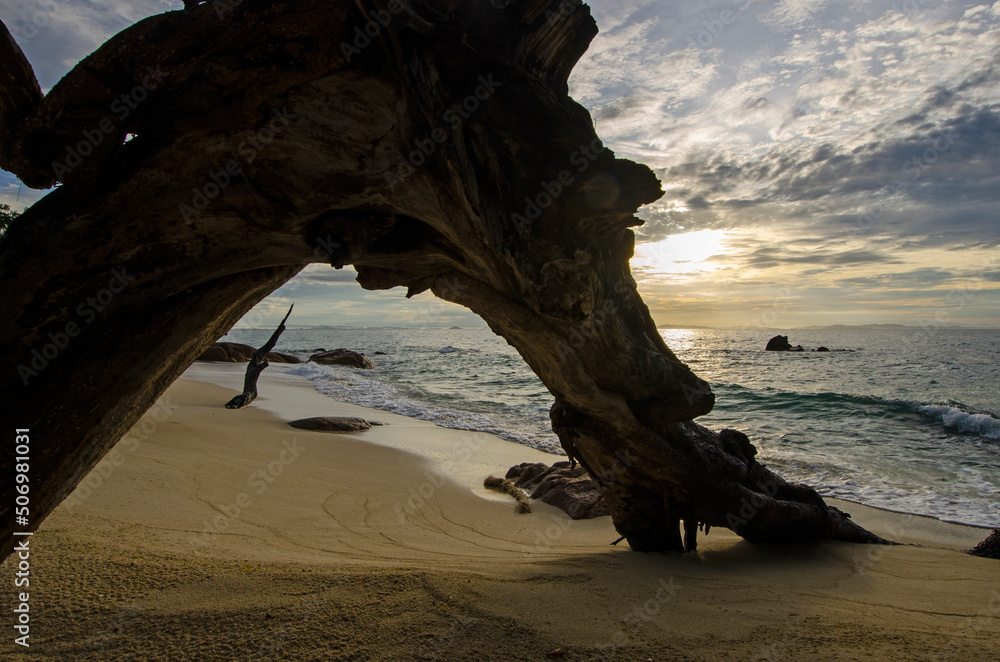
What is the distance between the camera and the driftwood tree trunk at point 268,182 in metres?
2.31

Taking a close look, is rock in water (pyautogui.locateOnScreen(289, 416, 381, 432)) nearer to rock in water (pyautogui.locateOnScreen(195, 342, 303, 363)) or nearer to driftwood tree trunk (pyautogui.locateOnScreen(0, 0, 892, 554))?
driftwood tree trunk (pyautogui.locateOnScreen(0, 0, 892, 554))

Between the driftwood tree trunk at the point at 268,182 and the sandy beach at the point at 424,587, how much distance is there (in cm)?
75

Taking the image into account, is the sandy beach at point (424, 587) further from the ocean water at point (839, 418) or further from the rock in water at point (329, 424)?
the rock in water at point (329, 424)

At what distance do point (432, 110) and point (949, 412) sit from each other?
59.9 feet

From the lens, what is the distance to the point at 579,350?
364 centimetres

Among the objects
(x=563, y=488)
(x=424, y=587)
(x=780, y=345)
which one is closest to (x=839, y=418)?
(x=563, y=488)

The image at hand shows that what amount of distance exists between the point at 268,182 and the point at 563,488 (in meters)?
5.68

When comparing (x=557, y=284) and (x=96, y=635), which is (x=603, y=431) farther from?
(x=96, y=635)

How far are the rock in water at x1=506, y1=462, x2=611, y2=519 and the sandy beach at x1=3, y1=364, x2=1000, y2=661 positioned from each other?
1.30 feet

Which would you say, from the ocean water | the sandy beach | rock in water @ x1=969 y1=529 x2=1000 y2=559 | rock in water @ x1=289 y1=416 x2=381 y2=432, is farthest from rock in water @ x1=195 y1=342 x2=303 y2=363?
rock in water @ x1=969 y1=529 x2=1000 y2=559

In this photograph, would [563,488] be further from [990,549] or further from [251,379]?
[251,379]

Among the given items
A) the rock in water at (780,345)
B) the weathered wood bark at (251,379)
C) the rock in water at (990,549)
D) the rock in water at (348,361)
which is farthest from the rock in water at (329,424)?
the rock in water at (780,345)

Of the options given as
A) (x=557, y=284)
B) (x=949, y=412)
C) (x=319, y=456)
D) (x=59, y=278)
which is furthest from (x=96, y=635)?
(x=949, y=412)

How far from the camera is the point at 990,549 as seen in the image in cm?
467
